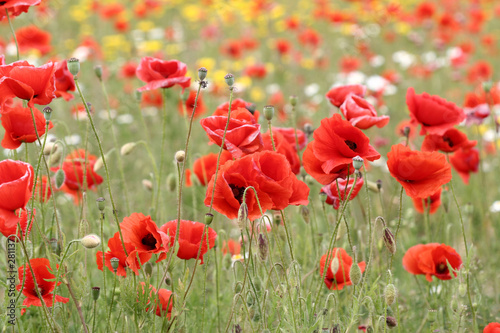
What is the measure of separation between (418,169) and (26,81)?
1109 millimetres

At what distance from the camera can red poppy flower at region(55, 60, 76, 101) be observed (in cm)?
210

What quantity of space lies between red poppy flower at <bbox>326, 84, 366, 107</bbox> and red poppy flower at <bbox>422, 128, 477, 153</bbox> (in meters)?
0.29

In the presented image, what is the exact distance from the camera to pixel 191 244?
5.66 feet

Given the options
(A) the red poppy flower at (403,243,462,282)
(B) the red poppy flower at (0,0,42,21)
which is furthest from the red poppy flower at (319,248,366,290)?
(B) the red poppy flower at (0,0,42,21)

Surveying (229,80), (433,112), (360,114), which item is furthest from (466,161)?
(229,80)

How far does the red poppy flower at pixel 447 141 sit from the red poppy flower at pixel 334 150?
0.56 meters

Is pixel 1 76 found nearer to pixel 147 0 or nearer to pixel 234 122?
pixel 234 122

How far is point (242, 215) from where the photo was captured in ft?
4.87

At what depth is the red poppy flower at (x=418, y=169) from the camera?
1660 mm

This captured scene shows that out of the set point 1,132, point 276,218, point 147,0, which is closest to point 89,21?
point 147,0

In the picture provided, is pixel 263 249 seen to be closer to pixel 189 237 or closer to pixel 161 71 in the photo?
pixel 189 237

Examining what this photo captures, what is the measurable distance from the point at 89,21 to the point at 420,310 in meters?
7.91

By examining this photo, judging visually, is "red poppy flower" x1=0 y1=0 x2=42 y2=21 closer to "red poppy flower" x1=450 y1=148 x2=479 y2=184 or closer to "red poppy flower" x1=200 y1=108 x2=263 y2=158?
"red poppy flower" x1=200 y1=108 x2=263 y2=158

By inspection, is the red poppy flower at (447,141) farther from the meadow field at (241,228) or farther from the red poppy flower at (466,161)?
the red poppy flower at (466,161)
